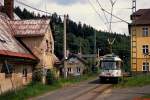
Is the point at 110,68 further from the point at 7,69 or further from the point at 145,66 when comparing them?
the point at 145,66

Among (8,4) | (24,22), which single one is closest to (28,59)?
(24,22)

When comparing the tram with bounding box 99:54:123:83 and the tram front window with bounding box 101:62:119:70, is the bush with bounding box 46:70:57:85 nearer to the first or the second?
the tram with bounding box 99:54:123:83

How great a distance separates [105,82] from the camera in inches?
1768

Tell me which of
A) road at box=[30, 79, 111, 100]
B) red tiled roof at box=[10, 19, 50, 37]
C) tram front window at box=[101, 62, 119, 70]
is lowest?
road at box=[30, 79, 111, 100]

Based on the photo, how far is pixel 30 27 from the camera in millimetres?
38188

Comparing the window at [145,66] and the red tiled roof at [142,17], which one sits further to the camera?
the red tiled roof at [142,17]

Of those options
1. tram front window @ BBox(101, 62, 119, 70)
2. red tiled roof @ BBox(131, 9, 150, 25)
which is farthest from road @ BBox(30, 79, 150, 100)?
red tiled roof @ BBox(131, 9, 150, 25)

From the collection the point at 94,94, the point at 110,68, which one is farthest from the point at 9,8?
the point at 94,94

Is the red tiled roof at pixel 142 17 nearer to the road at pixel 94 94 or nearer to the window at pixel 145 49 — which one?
the window at pixel 145 49

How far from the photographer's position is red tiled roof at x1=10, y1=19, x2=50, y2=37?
122ft

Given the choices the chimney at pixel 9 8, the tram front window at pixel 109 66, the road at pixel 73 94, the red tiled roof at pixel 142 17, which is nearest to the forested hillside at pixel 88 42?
the red tiled roof at pixel 142 17

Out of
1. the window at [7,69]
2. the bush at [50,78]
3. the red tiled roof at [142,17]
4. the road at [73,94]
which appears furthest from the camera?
the red tiled roof at [142,17]

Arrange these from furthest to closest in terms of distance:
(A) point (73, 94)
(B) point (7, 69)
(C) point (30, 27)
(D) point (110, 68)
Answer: (D) point (110, 68) → (C) point (30, 27) → (B) point (7, 69) → (A) point (73, 94)

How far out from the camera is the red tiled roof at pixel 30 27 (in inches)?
1464
